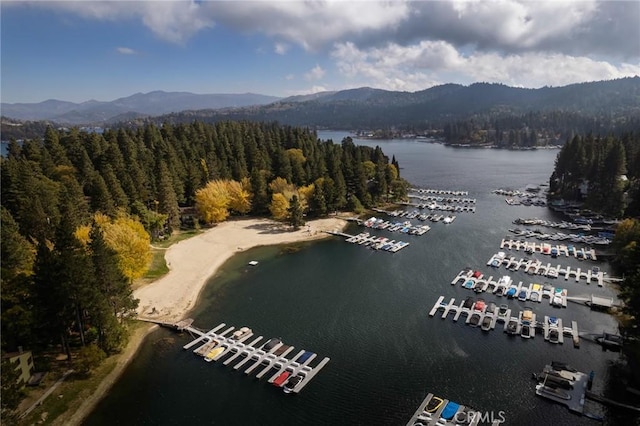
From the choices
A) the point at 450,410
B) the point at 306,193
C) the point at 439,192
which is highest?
the point at 306,193

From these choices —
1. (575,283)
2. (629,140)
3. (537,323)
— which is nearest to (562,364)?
(537,323)

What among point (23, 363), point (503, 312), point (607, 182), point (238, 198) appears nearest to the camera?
point (23, 363)

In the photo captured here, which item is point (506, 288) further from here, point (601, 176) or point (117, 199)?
point (117, 199)

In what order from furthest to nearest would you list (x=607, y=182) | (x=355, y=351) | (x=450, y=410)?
(x=607, y=182), (x=355, y=351), (x=450, y=410)

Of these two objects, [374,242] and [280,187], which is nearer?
[374,242]

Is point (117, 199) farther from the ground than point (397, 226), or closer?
farther from the ground

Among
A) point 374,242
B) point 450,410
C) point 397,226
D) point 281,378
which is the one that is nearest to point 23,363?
point 281,378

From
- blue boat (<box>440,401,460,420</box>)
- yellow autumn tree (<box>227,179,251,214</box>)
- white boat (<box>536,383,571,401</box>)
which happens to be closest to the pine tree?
yellow autumn tree (<box>227,179,251,214</box>)
